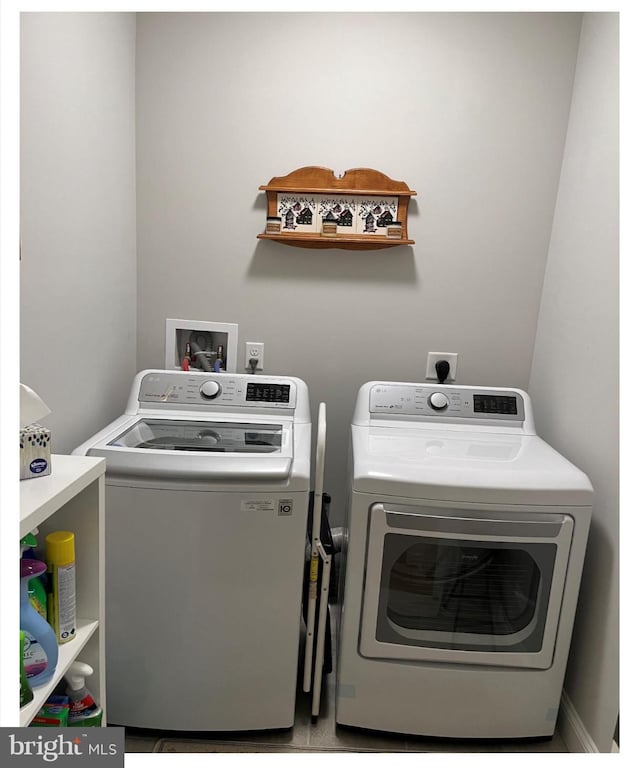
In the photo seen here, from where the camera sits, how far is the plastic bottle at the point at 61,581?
105cm

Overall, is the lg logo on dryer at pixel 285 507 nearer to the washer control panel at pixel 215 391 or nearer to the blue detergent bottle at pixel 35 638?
the washer control panel at pixel 215 391

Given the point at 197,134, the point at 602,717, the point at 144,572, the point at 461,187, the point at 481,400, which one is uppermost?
the point at 197,134

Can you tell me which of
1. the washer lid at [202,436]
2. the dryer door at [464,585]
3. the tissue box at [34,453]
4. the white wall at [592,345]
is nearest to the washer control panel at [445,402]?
the white wall at [592,345]

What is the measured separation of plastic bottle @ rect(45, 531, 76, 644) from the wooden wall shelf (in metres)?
1.40

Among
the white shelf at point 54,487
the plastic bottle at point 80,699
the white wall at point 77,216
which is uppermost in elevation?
the white wall at point 77,216

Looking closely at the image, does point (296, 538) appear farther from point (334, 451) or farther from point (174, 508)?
point (334, 451)

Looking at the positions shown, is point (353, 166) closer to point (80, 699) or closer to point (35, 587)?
point (35, 587)

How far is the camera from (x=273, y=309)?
2.25 m

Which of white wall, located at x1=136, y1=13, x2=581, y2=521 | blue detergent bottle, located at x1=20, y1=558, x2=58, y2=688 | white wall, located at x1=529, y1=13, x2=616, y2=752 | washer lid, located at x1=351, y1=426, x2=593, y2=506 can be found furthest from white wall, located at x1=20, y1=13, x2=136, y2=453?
white wall, located at x1=529, y1=13, x2=616, y2=752

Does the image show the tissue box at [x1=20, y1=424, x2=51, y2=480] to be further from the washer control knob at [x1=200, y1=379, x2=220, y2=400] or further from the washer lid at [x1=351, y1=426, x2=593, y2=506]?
the washer control knob at [x1=200, y1=379, x2=220, y2=400]

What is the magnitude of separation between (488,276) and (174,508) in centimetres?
147

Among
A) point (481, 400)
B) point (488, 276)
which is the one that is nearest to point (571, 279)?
point (488, 276)

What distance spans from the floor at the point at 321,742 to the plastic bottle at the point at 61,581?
2.76ft

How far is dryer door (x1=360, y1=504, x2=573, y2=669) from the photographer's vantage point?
60.6 inches
